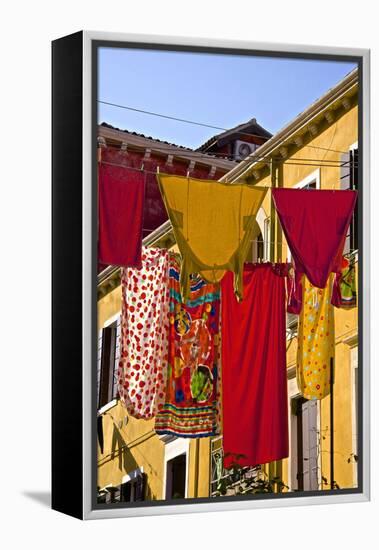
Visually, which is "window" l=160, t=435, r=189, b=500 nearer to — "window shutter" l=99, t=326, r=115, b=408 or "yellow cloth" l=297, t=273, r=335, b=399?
"window shutter" l=99, t=326, r=115, b=408

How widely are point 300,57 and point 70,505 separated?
405 cm

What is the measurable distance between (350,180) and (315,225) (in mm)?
513

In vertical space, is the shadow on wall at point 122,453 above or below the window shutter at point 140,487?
above

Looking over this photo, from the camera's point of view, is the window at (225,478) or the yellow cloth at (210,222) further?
the window at (225,478)

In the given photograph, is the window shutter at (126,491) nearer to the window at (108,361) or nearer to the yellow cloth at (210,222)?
the window at (108,361)

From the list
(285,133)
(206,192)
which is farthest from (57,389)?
(285,133)

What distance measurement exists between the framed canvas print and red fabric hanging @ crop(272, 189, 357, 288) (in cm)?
1

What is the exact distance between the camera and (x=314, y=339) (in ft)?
43.1

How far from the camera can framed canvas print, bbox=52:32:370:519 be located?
12148 mm

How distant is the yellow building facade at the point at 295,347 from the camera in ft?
41.7

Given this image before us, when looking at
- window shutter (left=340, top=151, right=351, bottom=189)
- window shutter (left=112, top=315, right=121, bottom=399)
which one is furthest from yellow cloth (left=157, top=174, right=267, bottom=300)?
window shutter (left=340, top=151, right=351, bottom=189)

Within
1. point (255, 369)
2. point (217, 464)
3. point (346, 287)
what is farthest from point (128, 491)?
point (346, 287)

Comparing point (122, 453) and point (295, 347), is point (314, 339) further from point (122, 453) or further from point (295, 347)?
point (122, 453)

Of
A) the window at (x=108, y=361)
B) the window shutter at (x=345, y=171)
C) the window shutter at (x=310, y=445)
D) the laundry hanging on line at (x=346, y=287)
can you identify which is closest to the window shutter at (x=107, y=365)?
the window at (x=108, y=361)
